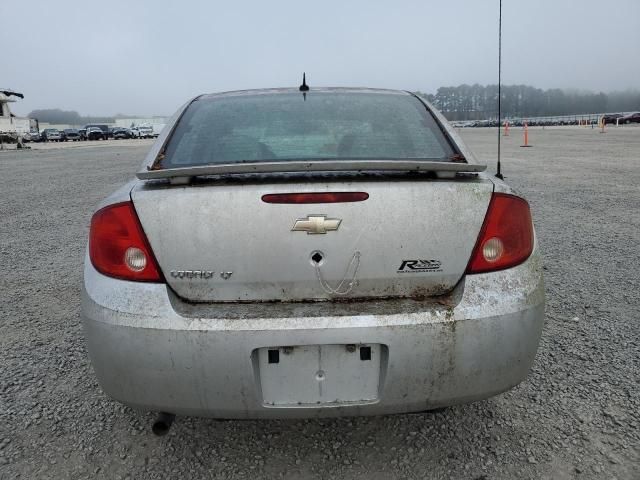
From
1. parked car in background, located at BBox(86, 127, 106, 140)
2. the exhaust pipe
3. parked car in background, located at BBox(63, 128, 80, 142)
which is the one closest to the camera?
the exhaust pipe

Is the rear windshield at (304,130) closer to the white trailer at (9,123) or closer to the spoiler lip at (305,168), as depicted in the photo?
the spoiler lip at (305,168)

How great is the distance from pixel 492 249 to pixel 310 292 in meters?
0.66

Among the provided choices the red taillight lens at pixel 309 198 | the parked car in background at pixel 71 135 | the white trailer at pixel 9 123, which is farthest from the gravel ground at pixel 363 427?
the parked car in background at pixel 71 135

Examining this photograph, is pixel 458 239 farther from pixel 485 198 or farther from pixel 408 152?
pixel 408 152

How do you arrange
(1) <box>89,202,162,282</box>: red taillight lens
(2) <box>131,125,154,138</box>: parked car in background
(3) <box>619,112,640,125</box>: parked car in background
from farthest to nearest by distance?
(2) <box>131,125,154,138</box>: parked car in background → (3) <box>619,112,640,125</box>: parked car in background → (1) <box>89,202,162,282</box>: red taillight lens

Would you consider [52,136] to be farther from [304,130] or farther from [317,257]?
[317,257]

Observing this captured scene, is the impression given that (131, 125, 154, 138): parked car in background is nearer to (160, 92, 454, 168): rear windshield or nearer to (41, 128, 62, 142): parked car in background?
(41, 128, 62, 142): parked car in background

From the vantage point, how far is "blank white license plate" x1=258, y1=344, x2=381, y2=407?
1.66 meters

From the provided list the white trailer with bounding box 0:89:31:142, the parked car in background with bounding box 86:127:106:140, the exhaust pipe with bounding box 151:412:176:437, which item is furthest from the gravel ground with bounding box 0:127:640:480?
the parked car in background with bounding box 86:127:106:140

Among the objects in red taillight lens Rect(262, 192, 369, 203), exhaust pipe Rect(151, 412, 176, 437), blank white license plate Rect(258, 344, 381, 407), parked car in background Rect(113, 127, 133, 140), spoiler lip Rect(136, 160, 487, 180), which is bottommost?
exhaust pipe Rect(151, 412, 176, 437)

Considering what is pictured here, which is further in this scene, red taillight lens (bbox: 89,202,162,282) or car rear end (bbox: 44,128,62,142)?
car rear end (bbox: 44,128,62,142)

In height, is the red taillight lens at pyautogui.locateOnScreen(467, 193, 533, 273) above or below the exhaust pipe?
above

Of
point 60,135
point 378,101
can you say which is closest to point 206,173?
point 378,101

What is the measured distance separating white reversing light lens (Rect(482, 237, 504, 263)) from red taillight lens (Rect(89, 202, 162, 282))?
1.13 m
